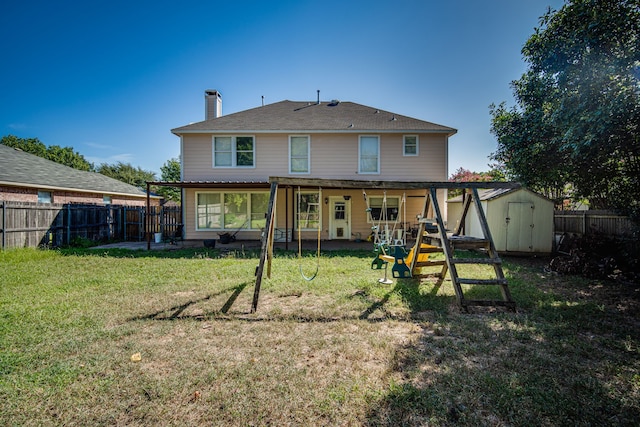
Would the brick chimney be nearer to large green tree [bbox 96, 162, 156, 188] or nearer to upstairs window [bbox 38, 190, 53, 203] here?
upstairs window [bbox 38, 190, 53, 203]

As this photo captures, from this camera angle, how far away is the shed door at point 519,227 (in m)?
9.55

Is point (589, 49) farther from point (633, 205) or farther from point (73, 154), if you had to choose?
point (73, 154)

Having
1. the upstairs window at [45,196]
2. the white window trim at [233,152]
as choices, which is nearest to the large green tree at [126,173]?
the upstairs window at [45,196]

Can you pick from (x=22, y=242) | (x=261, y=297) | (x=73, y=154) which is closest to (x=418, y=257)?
(x=261, y=297)

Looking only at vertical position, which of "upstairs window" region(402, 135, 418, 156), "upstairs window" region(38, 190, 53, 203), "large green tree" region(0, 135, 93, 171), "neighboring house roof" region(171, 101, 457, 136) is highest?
"large green tree" region(0, 135, 93, 171)

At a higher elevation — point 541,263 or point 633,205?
point 633,205

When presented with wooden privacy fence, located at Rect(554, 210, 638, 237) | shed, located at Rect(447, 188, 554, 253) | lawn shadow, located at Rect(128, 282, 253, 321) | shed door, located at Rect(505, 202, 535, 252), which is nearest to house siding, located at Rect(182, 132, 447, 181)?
shed, located at Rect(447, 188, 554, 253)

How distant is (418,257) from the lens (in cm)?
572

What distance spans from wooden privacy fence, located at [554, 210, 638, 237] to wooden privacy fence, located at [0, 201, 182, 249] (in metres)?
16.5

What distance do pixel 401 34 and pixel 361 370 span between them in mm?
11384

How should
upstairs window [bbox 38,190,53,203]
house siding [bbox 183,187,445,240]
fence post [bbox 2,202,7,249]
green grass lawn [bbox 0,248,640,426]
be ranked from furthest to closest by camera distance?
1. upstairs window [bbox 38,190,53,203]
2. house siding [bbox 183,187,445,240]
3. fence post [bbox 2,202,7,249]
4. green grass lawn [bbox 0,248,640,426]

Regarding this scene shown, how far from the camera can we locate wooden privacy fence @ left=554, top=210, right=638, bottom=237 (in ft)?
25.6

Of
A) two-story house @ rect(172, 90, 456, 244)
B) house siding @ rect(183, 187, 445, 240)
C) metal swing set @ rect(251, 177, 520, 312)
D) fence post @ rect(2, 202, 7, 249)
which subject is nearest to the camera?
metal swing set @ rect(251, 177, 520, 312)

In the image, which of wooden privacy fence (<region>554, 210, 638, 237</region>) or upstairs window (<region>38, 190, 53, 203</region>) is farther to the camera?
upstairs window (<region>38, 190, 53, 203</region>)
